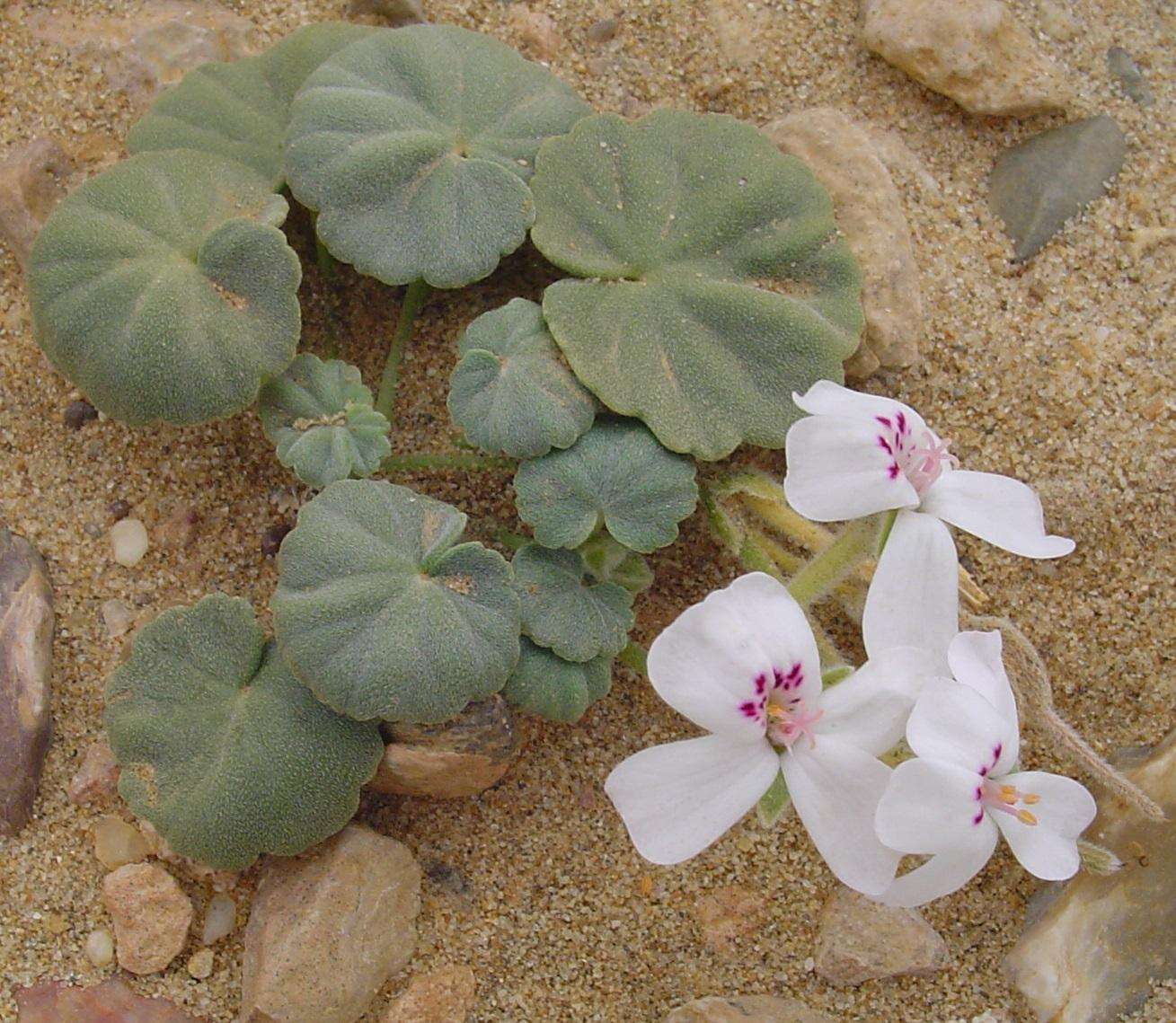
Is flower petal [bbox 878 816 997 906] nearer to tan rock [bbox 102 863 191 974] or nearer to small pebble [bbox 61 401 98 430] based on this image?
tan rock [bbox 102 863 191 974]

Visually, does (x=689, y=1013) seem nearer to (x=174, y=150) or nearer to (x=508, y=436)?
(x=508, y=436)

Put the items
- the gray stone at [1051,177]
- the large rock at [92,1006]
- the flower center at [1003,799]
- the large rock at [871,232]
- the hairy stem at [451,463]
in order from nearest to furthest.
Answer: the flower center at [1003,799], the large rock at [92,1006], the hairy stem at [451,463], the large rock at [871,232], the gray stone at [1051,177]

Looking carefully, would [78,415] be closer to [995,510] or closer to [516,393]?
[516,393]

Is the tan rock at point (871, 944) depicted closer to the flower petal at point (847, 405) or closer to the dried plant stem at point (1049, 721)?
the dried plant stem at point (1049, 721)

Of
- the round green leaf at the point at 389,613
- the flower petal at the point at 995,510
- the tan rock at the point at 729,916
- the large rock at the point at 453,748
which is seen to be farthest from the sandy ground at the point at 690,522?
the flower petal at the point at 995,510

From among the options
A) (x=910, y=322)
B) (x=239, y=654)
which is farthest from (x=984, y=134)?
(x=239, y=654)

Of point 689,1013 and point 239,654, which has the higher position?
point 239,654

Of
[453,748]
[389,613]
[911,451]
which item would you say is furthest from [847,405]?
[453,748]
